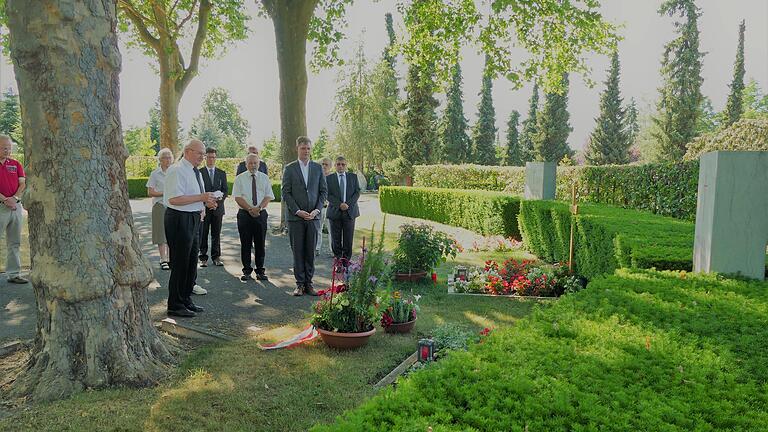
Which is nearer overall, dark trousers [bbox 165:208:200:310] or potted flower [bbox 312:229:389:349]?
potted flower [bbox 312:229:389:349]

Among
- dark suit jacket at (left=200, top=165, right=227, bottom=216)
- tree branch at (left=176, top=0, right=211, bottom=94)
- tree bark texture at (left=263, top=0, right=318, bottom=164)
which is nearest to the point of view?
dark suit jacket at (left=200, top=165, right=227, bottom=216)

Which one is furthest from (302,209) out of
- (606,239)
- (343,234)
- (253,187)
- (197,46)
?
(197,46)

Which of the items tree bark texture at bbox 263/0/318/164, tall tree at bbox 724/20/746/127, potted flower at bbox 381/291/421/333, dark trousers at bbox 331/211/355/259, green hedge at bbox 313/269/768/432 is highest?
tall tree at bbox 724/20/746/127

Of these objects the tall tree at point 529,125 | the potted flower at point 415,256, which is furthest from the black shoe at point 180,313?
the tall tree at point 529,125

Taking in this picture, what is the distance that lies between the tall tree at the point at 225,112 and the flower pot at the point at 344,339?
86048 mm

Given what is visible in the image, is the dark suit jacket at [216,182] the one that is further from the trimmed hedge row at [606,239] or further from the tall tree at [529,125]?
the tall tree at [529,125]

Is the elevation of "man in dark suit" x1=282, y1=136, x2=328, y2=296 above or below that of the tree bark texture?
below

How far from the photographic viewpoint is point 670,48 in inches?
1517

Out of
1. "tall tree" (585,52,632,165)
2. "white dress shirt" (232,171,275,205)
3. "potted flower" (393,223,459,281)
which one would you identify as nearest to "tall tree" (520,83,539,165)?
"tall tree" (585,52,632,165)

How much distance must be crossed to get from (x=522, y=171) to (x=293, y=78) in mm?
9699

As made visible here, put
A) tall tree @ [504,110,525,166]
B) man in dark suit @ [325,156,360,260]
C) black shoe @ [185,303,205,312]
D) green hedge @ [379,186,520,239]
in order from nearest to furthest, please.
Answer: black shoe @ [185,303,205,312], man in dark suit @ [325,156,360,260], green hedge @ [379,186,520,239], tall tree @ [504,110,525,166]

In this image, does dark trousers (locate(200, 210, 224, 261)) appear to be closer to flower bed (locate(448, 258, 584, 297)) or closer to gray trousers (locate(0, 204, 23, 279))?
gray trousers (locate(0, 204, 23, 279))

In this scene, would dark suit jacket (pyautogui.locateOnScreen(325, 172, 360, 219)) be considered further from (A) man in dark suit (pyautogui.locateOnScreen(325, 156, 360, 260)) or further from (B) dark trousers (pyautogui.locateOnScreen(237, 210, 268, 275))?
(B) dark trousers (pyautogui.locateOnScreen(237, 210, 268, 275))

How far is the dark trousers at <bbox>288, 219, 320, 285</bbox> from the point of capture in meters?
7.75
